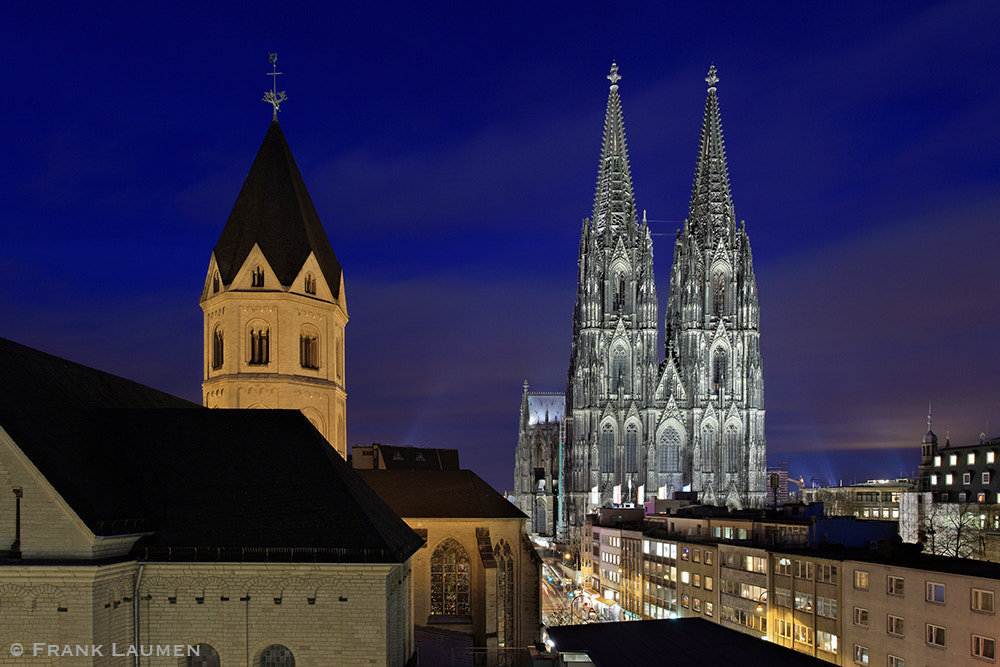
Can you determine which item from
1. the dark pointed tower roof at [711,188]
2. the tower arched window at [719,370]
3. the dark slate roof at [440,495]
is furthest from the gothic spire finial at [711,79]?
the dark slate roof at [440,495]

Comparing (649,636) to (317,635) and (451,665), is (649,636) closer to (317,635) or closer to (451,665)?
(451,665)

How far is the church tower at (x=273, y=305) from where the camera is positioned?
36125 millimetres

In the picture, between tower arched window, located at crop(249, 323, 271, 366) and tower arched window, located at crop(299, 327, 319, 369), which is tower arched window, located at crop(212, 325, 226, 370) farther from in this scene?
tower arched window, located at crop(299, 327, 319, 369)

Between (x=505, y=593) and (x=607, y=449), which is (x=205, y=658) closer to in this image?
(x=505, y=593)

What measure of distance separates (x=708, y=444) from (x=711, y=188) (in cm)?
3330

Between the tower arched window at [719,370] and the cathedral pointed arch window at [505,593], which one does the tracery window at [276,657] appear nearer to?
the cathedral pointed arch window at [505,593]

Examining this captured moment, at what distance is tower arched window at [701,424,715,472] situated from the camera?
10312cm

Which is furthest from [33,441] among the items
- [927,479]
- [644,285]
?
[644,285]

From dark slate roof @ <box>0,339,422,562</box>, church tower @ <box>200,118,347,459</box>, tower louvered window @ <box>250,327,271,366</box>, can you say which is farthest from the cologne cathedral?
dark slate roof @ <box>0,339,422,562</box>

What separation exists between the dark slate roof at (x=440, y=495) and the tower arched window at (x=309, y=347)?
A: 9.75 m

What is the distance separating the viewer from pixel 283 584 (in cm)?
2206

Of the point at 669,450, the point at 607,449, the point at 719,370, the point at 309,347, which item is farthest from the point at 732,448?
the point at 309,347

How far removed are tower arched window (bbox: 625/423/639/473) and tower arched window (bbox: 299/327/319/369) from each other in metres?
69.5

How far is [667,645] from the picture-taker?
26500 millimetres
